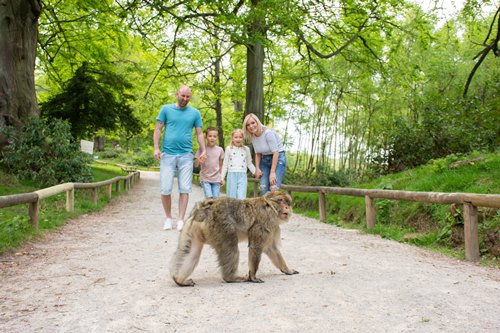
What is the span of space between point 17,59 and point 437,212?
1205cm

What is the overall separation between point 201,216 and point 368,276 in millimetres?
1914

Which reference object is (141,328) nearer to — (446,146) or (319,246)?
(319,246)

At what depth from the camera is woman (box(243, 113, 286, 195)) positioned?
25.0 feet

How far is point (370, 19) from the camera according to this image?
16203mm

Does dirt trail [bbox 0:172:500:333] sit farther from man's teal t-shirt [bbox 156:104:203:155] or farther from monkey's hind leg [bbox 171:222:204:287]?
man's teal t-shirt [bbox 156:104:203:155]

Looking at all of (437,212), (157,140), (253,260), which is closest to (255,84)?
(157,140)

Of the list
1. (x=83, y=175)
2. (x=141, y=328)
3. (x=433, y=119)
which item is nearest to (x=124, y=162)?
(x=83, y=175)

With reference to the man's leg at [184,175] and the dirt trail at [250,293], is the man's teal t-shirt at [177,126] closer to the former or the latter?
the man's leg at [184,175]

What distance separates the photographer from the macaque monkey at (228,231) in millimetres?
4656

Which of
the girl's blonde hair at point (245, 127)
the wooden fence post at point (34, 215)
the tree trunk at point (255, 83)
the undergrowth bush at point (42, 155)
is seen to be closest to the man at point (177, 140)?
the girl's blonde hair at point (245, 127)

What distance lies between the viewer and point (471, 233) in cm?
638

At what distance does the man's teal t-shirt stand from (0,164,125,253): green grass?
2528 mm

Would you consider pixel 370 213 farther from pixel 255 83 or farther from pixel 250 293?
pixel 255 83

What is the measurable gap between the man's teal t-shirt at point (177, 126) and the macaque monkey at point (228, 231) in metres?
3.56
